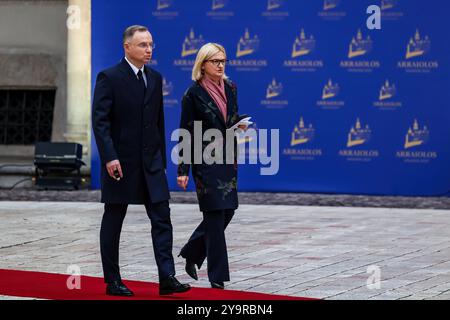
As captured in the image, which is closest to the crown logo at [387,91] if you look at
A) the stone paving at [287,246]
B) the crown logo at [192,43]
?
the stone paving at [287,246]

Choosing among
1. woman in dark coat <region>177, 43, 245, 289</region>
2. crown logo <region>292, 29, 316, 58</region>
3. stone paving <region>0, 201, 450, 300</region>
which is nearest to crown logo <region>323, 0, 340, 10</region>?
crown logo <region>292, 29, 316, 58</region>

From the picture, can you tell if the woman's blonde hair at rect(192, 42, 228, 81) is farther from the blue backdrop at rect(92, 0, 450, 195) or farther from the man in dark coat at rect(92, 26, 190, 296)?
the blue backdrop at rect(92, 0, 450, 195)

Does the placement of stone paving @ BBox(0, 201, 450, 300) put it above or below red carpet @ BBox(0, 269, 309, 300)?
below

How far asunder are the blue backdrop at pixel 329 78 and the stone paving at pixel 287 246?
159cm

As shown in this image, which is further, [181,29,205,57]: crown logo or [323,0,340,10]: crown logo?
[181,29,205,57]: crown logo

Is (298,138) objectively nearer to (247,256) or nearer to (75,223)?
(75,223)

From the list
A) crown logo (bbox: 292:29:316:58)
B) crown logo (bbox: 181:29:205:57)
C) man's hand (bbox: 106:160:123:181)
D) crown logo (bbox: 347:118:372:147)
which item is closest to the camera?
man's hand (bbox: 106:160:123:181)

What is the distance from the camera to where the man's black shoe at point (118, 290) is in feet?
25.8

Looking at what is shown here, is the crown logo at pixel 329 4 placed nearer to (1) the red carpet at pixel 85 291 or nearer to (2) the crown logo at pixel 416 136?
(2) the crown logo at pixel 416 136

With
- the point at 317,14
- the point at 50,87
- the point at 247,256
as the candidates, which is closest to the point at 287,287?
the point at 247,256

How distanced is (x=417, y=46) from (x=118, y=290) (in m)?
9.57

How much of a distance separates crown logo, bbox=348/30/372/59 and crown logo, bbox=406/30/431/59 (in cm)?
55

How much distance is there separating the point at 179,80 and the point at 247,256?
7286 mm

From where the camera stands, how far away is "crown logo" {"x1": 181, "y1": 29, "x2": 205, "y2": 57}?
17.2m
